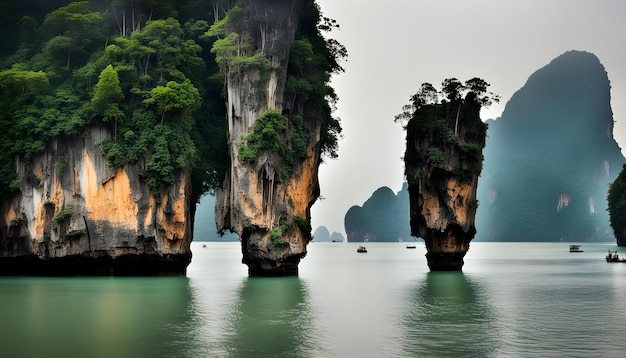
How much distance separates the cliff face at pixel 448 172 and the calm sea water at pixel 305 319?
8690mm

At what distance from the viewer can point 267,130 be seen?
34031 mm

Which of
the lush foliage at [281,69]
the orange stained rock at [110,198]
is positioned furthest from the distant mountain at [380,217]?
the orange stained rock at [110,198]

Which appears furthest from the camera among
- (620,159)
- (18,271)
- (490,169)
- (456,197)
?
(490,169)

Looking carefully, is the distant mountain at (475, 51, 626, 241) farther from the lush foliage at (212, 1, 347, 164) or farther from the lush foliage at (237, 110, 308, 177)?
the lush foliage at (237, 110, 308, 177)

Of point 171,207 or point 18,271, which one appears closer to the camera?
point 171,207

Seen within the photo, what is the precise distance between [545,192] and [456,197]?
4654 inches

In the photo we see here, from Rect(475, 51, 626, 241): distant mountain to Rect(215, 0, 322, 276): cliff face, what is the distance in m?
127

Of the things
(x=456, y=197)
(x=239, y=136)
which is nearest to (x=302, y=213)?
(x=239, y=136)

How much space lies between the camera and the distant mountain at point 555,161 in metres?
148

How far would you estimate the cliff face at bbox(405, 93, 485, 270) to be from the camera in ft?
137

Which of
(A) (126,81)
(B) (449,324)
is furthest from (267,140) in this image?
(B) (449,324)

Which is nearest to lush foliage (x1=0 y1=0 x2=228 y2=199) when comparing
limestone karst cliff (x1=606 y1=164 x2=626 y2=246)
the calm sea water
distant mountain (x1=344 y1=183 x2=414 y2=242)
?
the calm sea water

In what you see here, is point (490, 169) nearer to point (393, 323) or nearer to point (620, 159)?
point (620, 159)

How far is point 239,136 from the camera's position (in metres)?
35.4
